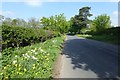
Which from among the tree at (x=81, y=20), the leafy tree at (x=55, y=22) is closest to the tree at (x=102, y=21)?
the leafy tree at (x=55, y=22)

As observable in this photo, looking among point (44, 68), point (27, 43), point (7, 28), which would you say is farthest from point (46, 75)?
point (27, 43)

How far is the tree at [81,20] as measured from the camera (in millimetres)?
108062

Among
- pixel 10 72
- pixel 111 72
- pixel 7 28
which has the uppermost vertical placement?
pixel 7 28

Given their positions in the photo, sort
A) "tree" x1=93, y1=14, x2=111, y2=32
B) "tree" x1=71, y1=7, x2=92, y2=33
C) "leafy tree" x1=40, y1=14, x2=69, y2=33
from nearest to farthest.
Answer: "leafy tree" x1=40, y1=14, x2=69, y2=33, "tree" x1=93, y1=14, x2=111, y2=32, "tree" x1=71, y1=7, x2=92, y2=33

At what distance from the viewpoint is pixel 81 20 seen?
10912 cm

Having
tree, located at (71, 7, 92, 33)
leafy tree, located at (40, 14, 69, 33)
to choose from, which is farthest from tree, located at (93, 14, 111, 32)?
tree, located at (71, 7, 92, 33)

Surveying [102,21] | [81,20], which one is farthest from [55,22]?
[81,20]

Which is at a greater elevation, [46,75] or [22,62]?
[22,62]

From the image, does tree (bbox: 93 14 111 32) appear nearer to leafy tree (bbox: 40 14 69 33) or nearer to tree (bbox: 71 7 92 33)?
leafy tree (bbox: 40 14 69 33)

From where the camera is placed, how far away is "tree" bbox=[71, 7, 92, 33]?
108062mm

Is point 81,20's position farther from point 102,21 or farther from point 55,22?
point 55,22

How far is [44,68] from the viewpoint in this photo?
9508 mm

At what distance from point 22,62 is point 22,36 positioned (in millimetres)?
8424

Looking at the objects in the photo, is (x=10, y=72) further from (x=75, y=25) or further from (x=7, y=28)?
(x=75, y=25)
